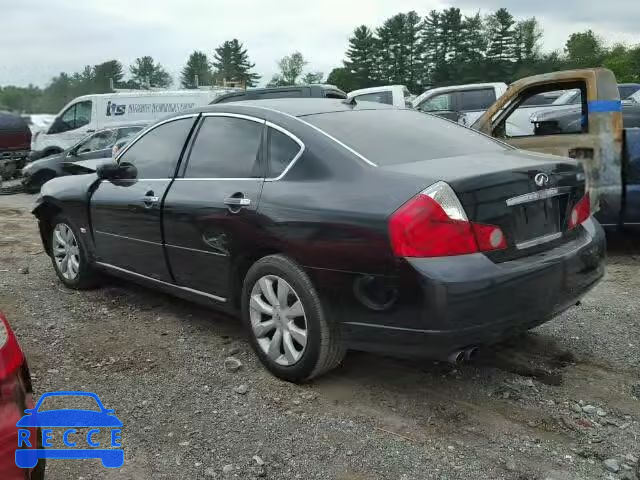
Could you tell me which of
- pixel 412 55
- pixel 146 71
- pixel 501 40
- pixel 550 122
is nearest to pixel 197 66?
pixel 146 71

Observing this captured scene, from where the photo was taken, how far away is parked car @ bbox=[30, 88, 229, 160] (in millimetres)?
17250

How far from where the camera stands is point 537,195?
322 centimetres

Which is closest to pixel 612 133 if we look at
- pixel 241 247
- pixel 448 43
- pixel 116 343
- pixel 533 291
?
pixel 533 291

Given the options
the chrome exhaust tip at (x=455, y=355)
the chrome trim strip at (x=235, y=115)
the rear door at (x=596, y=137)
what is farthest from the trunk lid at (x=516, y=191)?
the rear door at (x=596, y=137)

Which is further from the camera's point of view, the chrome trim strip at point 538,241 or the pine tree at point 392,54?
the pine tree at point 392,54

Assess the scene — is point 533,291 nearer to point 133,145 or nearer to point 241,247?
point 241,247

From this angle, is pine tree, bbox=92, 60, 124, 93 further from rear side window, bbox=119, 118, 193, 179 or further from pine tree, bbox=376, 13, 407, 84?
pine tree, bbox=376, 13, 407, 84

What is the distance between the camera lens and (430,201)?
290 centimetres

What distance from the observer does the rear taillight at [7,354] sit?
77.0 inches

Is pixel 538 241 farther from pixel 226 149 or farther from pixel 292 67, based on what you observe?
pixel 292 67

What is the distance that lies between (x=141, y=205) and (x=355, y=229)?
197 cm

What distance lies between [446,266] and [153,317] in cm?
271

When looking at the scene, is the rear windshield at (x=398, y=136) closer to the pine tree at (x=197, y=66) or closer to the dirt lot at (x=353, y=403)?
the dirt lot at (x=353, y=403)

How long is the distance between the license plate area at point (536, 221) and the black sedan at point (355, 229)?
0.01m
